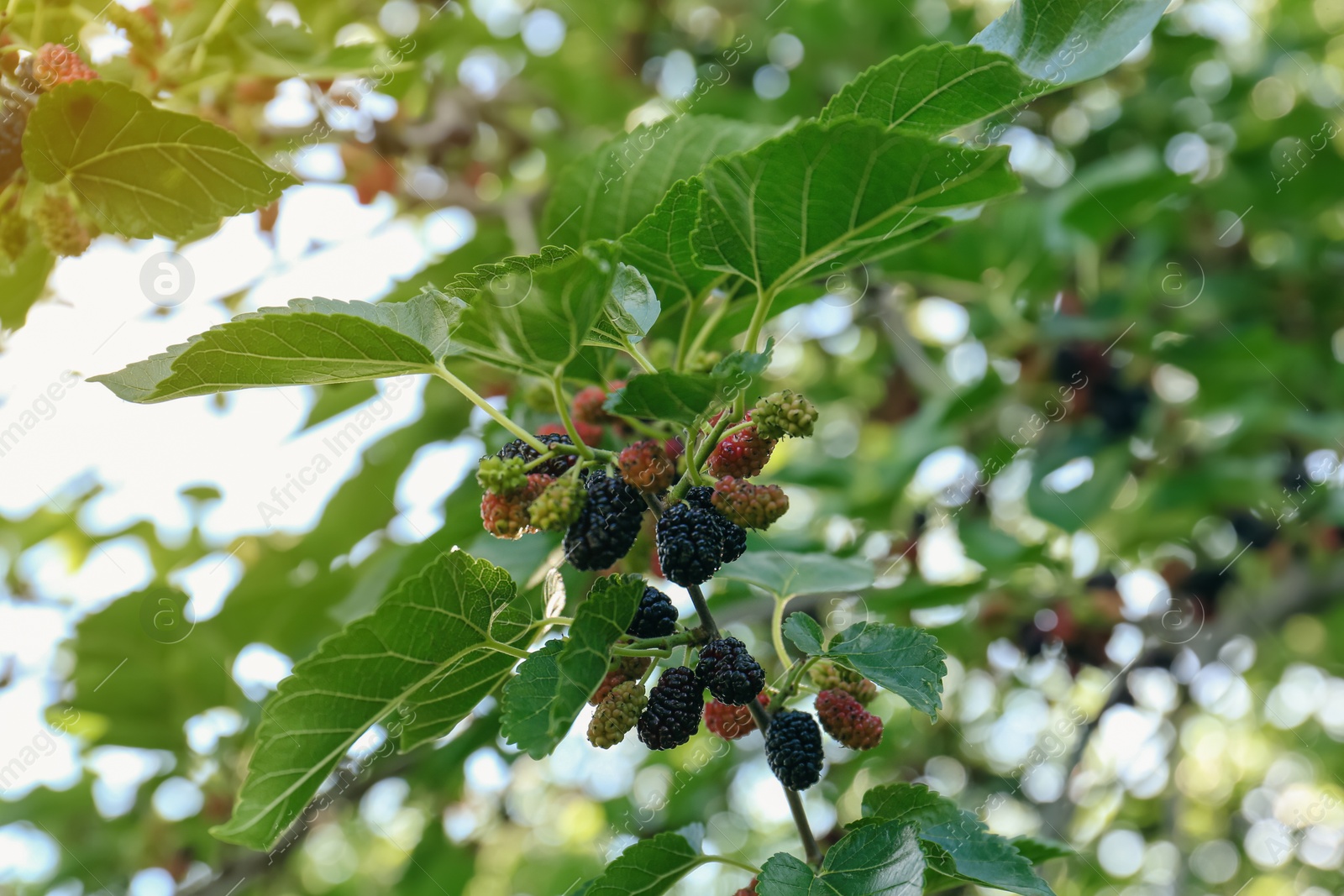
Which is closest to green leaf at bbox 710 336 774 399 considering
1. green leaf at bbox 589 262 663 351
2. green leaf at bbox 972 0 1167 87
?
green leaf at bbox 589 262 663 351

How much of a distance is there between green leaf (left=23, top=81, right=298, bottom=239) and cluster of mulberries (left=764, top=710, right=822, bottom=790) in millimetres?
706

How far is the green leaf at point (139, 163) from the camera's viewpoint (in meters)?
0.97

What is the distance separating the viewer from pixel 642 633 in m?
0.82

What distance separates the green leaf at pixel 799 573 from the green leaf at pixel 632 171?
380 millimetres

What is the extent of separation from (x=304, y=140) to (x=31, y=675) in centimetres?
149

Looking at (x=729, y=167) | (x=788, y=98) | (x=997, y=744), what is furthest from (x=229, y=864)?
(x=788, y=98)

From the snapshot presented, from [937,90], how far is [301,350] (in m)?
0.52

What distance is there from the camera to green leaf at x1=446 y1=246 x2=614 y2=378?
2.18ft

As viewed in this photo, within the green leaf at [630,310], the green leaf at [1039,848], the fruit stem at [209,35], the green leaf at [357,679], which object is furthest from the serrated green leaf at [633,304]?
the fruit stem at [209,35]

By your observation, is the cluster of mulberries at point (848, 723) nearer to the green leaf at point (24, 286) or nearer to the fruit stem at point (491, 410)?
the fruit stem at point (491, 410)

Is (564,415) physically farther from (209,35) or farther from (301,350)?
(209,35)

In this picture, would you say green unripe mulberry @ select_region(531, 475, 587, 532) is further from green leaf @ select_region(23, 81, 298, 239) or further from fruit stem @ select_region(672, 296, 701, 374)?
green leaf @ select_region(23, 81, 298, 239)

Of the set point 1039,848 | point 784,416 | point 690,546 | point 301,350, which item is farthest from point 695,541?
point 1039,848

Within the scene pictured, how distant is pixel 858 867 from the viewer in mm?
774
